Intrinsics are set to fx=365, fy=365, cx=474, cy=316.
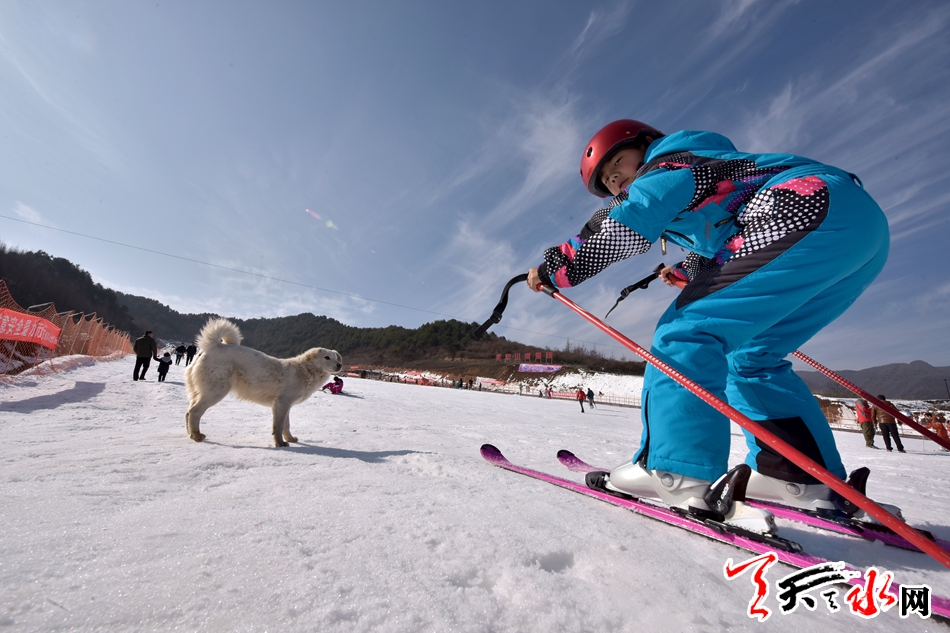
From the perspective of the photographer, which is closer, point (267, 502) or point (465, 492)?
point (267, 502)

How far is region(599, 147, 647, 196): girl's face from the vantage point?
235cm

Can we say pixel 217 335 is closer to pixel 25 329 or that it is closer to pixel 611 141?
pixel 611 141

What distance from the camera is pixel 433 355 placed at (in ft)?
266

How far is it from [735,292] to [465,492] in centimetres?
Answer: 157

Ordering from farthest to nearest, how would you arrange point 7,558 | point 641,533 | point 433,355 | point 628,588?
point 433,355
point 641,533
point 628,588
point 7,558

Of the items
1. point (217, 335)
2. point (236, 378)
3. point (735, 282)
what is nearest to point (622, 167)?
point (735, 282)

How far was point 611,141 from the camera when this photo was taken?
2.37 m

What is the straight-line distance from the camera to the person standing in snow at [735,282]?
1576 millimetres

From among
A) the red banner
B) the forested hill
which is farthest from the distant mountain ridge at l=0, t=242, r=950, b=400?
the red banner

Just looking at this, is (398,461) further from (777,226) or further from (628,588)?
(777,226)

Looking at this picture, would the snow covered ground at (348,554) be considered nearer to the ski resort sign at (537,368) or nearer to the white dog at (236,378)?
the white dog at (236,378)

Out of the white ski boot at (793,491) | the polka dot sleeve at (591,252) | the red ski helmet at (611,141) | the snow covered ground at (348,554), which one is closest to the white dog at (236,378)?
the snow covered ground at (348,554)

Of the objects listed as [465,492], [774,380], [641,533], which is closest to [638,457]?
[641,533]

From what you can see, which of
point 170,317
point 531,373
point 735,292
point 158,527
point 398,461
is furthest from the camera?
point 170,317
